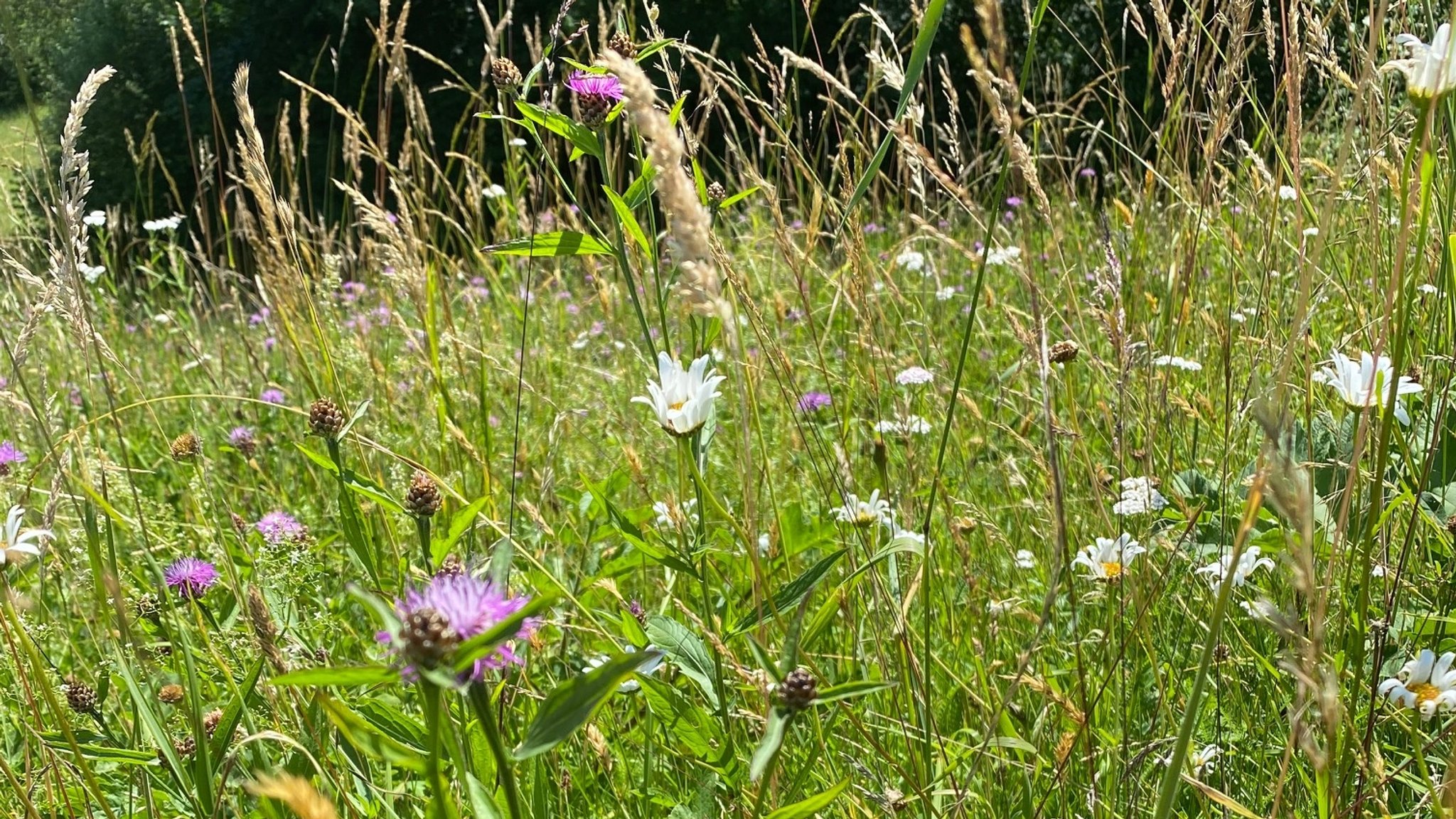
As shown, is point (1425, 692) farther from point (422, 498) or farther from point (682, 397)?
point (422, 498)

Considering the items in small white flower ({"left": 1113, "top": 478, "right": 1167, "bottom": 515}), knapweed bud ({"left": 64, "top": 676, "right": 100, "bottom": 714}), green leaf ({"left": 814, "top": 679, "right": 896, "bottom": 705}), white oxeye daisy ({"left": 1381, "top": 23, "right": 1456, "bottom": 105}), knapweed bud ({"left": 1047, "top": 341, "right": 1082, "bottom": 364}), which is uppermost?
white oxeye daisy ({"left": 1381, "top": 23, "right": 1456, "bottom": 105})

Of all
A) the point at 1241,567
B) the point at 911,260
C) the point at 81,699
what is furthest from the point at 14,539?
the point at 911,260

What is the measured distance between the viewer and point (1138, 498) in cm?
113

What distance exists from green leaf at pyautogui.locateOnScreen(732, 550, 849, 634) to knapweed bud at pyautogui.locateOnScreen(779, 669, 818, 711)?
109 millimetres

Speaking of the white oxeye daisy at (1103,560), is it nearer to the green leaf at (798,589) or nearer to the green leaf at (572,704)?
the green leaf at (798,589)

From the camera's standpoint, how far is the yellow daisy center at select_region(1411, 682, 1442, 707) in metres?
0.91

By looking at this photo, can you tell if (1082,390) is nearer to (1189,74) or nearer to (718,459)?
(718,459)

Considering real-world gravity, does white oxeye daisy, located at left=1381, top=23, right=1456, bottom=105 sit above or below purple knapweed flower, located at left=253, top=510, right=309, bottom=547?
above

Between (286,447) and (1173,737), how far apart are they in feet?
6.31

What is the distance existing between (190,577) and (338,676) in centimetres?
81

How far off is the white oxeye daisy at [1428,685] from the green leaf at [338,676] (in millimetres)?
806

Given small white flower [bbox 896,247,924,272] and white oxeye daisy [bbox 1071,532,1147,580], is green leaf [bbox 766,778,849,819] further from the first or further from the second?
small white flower [bbox 896,247,924,272]

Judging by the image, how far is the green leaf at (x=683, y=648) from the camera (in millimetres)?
809

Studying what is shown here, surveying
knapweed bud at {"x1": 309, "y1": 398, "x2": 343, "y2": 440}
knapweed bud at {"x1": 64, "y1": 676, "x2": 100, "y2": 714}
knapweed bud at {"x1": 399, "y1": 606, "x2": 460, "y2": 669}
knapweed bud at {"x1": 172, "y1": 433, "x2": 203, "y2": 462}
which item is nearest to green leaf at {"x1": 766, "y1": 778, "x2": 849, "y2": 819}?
knapweed bud at {"x1": 399, "y1": 606, "x2": 460, "y2": 669}
